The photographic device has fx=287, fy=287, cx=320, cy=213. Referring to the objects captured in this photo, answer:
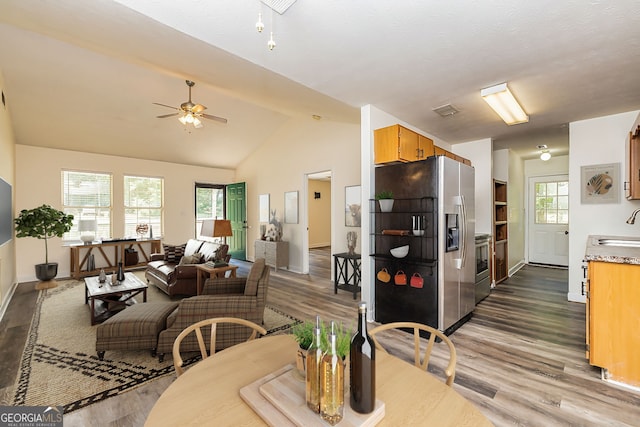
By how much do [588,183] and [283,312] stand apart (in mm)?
4585

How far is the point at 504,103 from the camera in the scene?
3271mm

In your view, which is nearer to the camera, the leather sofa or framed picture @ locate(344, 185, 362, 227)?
the leather sofa

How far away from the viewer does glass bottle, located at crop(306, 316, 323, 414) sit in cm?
89

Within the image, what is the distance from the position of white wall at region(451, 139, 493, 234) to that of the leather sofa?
451 cm

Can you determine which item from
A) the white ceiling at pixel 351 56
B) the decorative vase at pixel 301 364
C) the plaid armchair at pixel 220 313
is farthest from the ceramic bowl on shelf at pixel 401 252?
the decorative vase at pixel 301 364

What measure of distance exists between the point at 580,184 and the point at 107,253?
29.0ft

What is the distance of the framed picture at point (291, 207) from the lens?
652 cm

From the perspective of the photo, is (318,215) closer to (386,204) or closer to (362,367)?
(386,204)

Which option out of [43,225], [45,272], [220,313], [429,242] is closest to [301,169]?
[429,242]

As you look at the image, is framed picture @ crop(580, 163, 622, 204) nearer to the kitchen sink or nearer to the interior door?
the kitchen sink

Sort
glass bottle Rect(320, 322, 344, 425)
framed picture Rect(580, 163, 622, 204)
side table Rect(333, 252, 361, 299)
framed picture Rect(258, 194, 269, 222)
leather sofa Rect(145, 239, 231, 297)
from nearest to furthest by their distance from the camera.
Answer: glass bottle Rect(320, 322, 344, 425)
framed picture Rect(580, 163, 622, 204)
leather sofa Rect(145, 239, 231, 297)
side table Rect(333, 252, 361, 299)
framed picture Rect(258, 194, 269, 222)

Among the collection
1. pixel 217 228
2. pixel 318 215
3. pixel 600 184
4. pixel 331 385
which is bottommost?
pixel 331 385

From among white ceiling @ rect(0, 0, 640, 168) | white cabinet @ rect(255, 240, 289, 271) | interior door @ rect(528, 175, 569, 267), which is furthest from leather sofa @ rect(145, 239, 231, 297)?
interior door @ rect(528, 175, 569, 267)

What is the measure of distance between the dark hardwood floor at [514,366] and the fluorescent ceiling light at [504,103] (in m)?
2.54
